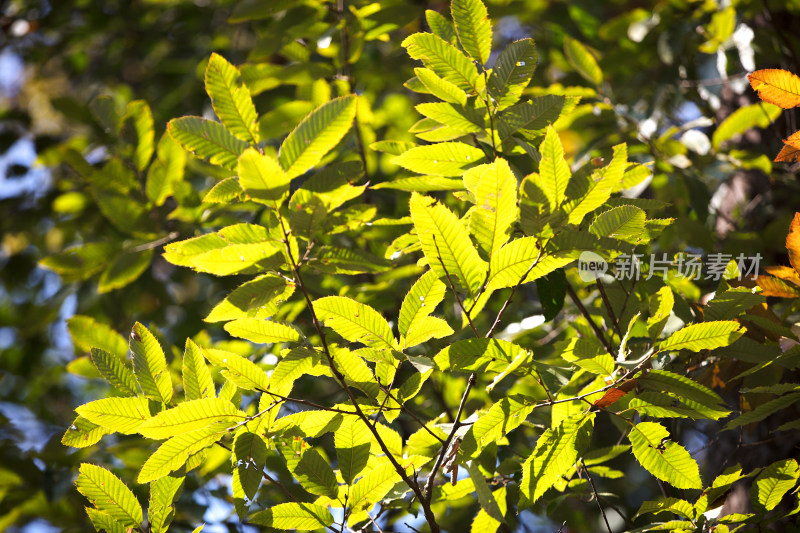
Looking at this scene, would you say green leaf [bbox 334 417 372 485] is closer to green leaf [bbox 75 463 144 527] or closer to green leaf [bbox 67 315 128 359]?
green leaf [bbox 75 463 144 527]

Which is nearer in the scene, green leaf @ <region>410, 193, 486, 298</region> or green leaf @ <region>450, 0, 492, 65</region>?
green leaf @ <region>410, 193, 486, 298</region>

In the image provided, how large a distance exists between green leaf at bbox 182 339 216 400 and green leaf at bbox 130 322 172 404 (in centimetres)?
4

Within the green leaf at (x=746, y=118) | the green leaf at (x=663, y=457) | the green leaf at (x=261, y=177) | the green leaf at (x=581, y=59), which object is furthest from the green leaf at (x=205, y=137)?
the green leaf at (x=746, y=118)

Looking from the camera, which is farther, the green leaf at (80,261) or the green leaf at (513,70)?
the green leaf at (80,261)

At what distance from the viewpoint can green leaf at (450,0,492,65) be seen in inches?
31.5

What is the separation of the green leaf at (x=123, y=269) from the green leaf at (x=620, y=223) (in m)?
0.95

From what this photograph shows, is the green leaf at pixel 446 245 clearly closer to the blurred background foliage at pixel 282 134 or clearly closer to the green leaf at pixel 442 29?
the green leaf at pixel 442 29

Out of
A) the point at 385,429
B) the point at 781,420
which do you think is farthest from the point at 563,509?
the point at 385,429

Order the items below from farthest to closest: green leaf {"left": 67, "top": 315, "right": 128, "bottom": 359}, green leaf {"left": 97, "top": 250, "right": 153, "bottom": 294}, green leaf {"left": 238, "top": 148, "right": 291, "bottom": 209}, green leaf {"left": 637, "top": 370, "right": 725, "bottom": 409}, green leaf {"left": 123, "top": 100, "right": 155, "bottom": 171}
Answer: green leaf {"left": 123, "top": 100, "right": 155, "bottom": 171}, green leaf {"left": 97, "top": 250, "right": 153, "bottom": 294}, green leaf {"left": 67, "top": 315, "right": 128, "bottom": 359}, green leaf {"left": 637, "top": 370, "right": 725, "bottom": 409}, green leaf {"left": 238, "top": 148, "right": 291, "bottom": 209}

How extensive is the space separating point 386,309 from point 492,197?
684 mm

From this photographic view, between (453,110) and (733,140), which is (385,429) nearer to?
(453,110)

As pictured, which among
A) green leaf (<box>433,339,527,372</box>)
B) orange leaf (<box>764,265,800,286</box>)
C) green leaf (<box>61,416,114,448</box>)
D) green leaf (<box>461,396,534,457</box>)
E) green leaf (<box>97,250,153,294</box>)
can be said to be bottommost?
green leaf (<box>97,250,153,294</box>)

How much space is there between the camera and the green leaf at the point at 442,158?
85cm

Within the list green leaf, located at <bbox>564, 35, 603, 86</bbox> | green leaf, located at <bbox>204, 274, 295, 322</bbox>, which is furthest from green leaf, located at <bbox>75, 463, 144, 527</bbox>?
green leaf, located at <bbox>564, 35, 603, 86</bbox>
